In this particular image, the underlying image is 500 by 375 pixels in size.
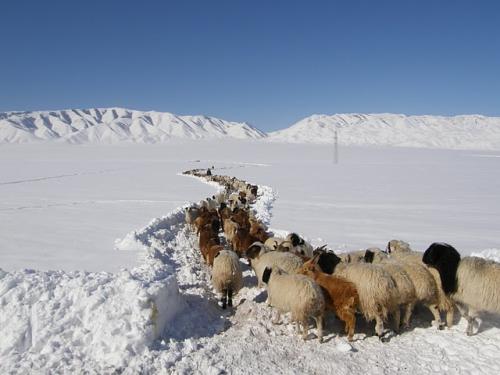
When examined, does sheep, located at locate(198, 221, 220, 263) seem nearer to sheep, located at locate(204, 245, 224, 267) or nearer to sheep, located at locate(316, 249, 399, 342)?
sheep, located at locate(204, 245, 224, 267)

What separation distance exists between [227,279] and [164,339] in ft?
4.87

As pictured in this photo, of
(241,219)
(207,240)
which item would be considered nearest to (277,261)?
(207,240)

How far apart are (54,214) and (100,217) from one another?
1562 millimetres

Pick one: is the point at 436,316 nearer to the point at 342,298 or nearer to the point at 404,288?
the point at 404,288

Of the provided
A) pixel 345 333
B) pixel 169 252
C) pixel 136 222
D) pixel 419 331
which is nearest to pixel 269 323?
pixel 345 333

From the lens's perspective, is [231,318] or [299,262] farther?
[299,262]

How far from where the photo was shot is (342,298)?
539cm

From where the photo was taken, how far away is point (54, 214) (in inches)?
504

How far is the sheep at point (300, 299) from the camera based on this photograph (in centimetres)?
523

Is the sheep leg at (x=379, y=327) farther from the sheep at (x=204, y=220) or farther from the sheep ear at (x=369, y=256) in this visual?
the sheep at (x=204, y=220)

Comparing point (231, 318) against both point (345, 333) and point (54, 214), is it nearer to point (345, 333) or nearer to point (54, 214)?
point (345, 333)

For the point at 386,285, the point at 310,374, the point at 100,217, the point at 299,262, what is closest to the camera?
the point at 310,374

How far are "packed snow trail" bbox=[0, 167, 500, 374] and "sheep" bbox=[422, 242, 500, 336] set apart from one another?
330 millimetres

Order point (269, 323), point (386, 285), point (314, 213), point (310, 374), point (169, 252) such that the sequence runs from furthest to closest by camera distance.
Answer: point (314, 213), point (169, 252), point (269, 323), point (386, 285), point (310, 374)
